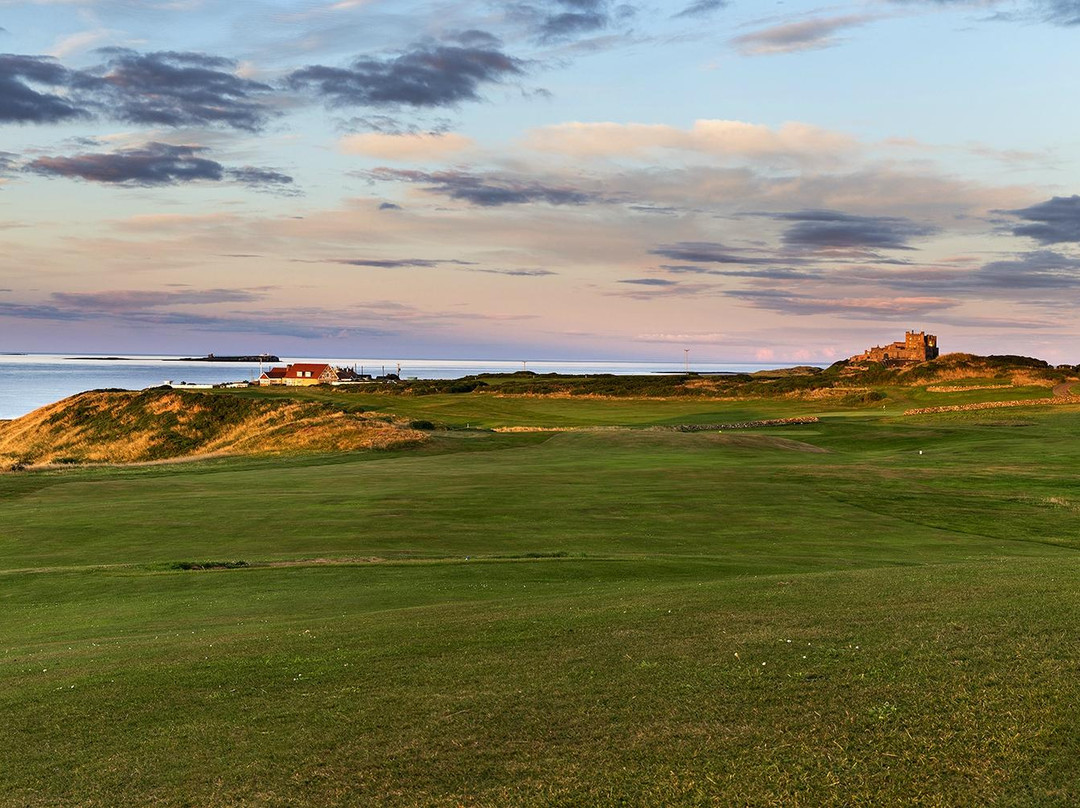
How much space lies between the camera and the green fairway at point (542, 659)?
10500 mm

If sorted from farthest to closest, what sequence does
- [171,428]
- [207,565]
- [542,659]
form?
[171,428], [207,565], [542,659]

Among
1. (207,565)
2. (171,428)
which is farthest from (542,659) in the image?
(171,428)

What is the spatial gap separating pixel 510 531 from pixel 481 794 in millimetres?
27632

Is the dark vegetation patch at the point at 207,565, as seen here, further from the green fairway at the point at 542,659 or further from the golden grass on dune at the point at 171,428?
the golden grass on dune at the point at 171,428

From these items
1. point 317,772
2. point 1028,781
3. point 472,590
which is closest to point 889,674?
point 1028,781

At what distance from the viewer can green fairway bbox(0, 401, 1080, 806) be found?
1050 centimetres

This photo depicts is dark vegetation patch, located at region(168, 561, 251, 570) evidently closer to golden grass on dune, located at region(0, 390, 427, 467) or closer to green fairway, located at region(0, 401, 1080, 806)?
green fairway, located at region(0, 401, 1080, 806)

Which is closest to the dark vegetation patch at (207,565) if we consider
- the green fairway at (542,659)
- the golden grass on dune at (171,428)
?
the green fairway at (542,659)

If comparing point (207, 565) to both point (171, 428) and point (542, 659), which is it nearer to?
point (542, 659)

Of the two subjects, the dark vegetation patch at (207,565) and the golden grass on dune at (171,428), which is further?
the golden grass on dune at (171,428)

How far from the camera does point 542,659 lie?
14.9 meters

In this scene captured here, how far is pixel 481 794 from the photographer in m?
10.2

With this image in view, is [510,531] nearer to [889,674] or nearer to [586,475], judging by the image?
[586,475]

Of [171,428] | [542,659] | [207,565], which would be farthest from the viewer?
[171,428]
